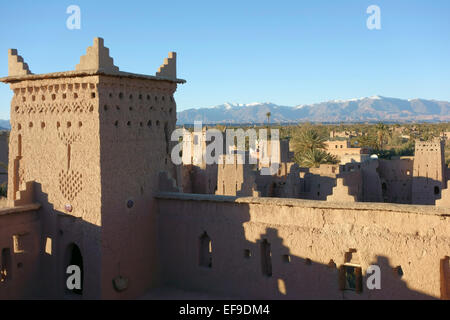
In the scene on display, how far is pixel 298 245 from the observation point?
9672 mm

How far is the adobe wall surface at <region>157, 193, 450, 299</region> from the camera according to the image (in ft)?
28.2

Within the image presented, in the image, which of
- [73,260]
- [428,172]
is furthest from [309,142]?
[73,260]

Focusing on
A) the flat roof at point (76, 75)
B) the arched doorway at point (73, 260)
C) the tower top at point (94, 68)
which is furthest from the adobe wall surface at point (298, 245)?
→ the tower top at point (94, 68)

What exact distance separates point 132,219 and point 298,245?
136 inches

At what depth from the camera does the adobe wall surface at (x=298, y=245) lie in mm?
8594

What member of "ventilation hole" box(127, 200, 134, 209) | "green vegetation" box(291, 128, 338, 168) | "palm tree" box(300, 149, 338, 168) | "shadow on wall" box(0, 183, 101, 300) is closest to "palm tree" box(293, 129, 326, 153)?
"green vegetation" box(291, 128, 338, 168)

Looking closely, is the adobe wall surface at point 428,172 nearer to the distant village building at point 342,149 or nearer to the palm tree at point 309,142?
the palm tree at point 309,142

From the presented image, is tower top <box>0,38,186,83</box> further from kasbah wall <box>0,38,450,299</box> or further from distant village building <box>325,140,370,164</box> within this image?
distant village building <box>325,140,370,164</box>

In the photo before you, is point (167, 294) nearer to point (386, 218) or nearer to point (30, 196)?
point (30, 196)

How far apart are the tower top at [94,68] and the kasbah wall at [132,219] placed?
0.09 feet

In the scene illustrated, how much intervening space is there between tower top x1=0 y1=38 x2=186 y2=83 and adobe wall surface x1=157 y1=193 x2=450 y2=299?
104 inches

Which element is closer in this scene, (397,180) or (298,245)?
(298,245)

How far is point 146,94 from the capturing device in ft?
36.3

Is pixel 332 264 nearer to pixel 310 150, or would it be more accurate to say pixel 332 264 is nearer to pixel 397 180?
pixel 397 180
